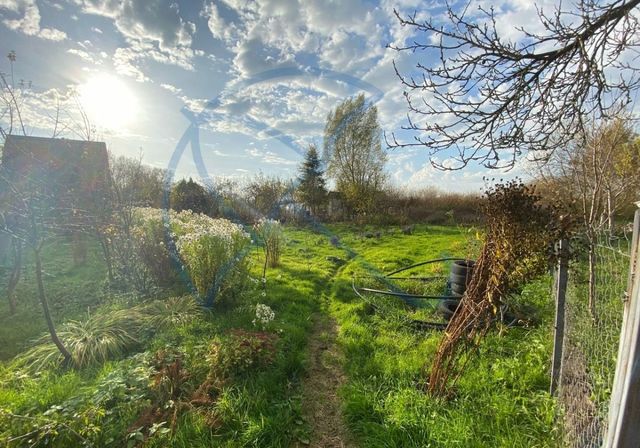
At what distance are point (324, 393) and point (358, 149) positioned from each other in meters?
19.6

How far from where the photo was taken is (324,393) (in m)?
3.24

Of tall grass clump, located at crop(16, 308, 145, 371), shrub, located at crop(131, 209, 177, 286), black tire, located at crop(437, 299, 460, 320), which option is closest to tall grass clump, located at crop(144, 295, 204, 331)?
tall grass clump, located at crop(16, 308, 145, 371)

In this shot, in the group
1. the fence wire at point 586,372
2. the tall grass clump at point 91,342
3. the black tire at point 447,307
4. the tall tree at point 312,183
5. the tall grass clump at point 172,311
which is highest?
the tall tree at point 312,183

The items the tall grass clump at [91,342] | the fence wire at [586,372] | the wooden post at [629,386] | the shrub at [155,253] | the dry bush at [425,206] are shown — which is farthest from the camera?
the dry bush at [425,206]

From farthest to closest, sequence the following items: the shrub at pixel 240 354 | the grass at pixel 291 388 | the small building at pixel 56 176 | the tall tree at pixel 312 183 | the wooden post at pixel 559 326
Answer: the tall tree at pixel 312 183 < the small building at pixel 56 176 < the shrub at pixel 240 354 < the wooden post at pixel 559 326 < the grass at pixel 291 388

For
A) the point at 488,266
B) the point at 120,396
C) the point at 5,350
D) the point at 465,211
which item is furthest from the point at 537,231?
the point at 465,211

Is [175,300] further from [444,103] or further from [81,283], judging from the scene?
[444,103]

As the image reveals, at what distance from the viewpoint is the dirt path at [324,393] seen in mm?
2650

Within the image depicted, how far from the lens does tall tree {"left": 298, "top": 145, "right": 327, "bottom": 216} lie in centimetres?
2252

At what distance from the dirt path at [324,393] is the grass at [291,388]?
9cm

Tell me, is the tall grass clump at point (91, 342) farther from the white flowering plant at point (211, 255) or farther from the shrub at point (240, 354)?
the shrub at point (240, 354)

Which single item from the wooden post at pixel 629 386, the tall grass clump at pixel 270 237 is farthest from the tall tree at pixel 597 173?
the tall grass clump at pixel 270 237

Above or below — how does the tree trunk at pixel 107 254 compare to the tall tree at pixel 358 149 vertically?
below

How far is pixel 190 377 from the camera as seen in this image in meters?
3.20
